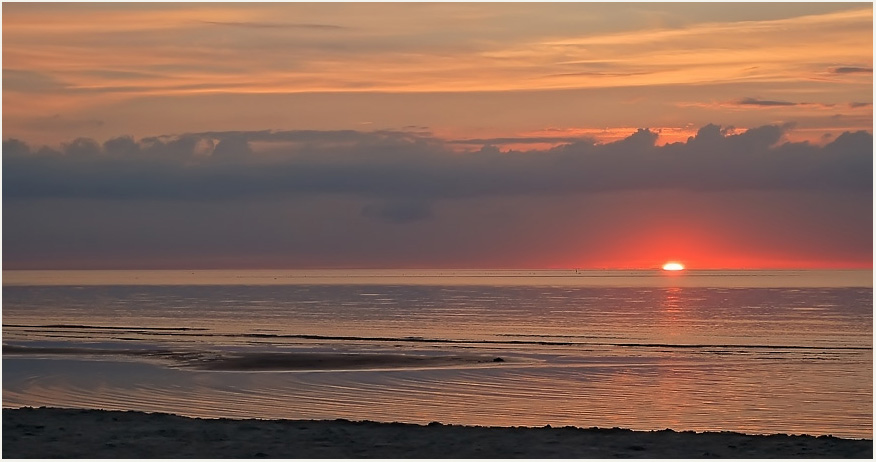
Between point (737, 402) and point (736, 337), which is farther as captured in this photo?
point (736, 337)

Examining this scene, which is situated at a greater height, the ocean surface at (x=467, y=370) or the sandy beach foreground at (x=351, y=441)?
the ocean surface at (x=467, y=370)

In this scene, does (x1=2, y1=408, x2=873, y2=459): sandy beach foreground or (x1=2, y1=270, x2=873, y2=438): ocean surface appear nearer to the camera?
(x1=2, y1=408, x2=873, y2=459): sandy beach foreground

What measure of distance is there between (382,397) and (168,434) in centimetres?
1045

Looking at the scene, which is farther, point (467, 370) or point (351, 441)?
point (467, 370)

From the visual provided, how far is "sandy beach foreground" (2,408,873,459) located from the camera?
58.1ft

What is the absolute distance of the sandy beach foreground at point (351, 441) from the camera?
58.1 ft

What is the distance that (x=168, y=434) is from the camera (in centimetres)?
1923

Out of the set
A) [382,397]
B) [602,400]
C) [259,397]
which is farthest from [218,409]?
[602,400]

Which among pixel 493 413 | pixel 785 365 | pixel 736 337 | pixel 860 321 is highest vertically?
pixel 860 321

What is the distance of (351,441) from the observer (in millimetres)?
18859

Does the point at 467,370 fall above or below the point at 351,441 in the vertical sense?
above

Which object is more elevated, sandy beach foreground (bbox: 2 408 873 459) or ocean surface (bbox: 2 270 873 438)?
ocean surface (bbox: 2 270 873 438)

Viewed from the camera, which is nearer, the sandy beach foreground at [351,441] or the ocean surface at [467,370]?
the sandy beach foreground at [351,441]

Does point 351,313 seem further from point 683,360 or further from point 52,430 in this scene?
point 52,430
